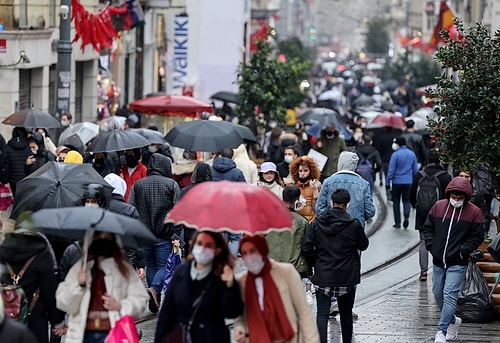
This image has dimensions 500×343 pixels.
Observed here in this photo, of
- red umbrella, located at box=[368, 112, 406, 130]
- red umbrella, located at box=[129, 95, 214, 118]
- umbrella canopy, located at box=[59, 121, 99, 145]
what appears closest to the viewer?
umbrella canopy, located at box=[59, 121, 99, 145]

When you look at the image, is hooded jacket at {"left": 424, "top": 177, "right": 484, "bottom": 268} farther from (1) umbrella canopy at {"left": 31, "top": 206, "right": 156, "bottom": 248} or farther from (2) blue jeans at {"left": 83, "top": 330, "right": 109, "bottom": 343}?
(2) blue jeans at {"left": 83, "top": 330, "right": 109, "bottom": 343}

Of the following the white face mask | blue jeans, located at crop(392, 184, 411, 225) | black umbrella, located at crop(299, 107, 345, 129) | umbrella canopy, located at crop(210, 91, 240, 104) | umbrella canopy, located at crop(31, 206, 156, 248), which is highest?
umbrella canopy, located at crop(31, 206, 156, 248)

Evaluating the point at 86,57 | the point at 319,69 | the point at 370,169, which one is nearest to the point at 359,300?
the point at 370,169

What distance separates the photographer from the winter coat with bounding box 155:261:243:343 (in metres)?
8.70

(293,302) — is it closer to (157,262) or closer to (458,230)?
(458,230)

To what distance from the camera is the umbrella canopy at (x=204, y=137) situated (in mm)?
18984

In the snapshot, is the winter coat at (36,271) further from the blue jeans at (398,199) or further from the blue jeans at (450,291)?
the blue jeans at (398,199)

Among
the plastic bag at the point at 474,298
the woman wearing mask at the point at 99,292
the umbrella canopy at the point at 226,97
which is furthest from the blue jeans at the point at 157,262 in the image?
the umbrella canopy at the point at 226,97

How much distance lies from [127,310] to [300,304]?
107cm

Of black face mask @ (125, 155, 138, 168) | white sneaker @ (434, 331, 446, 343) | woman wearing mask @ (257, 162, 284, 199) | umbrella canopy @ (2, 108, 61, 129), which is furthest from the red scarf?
umbrella canopy @ (2, 108, 61, 129)

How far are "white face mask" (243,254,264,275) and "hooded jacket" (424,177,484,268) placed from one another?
14.4 ft

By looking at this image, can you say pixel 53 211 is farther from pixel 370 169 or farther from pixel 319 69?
pixel 319 69

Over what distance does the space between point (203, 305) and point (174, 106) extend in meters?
18.2

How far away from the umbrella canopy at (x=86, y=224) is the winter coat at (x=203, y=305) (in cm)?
43
